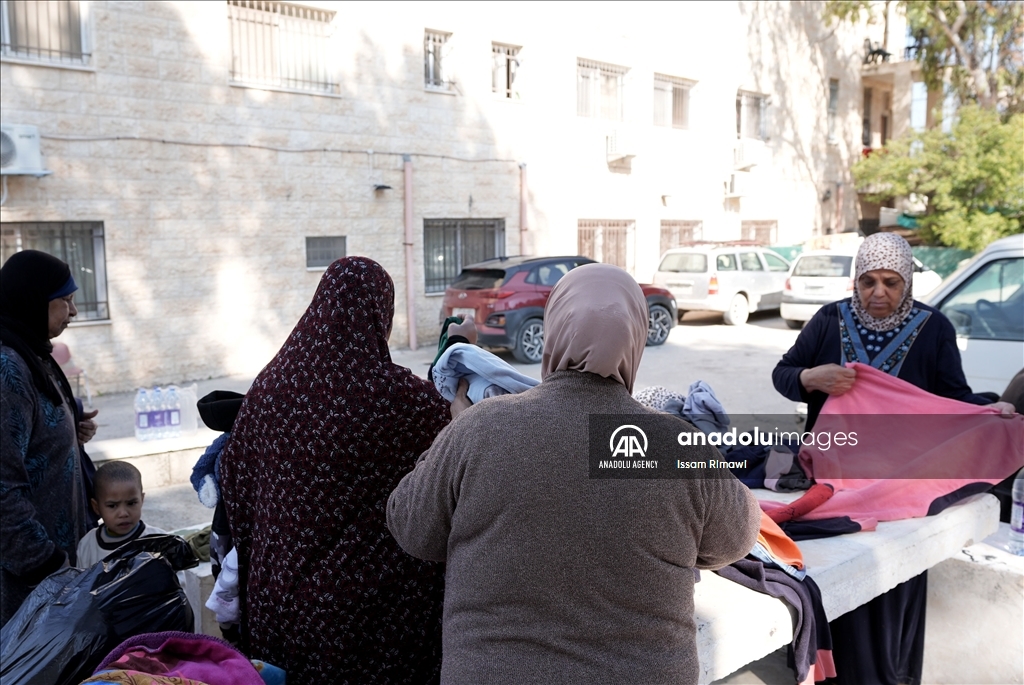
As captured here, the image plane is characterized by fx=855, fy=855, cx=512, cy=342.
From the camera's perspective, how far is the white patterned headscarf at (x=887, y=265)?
3.80 metres

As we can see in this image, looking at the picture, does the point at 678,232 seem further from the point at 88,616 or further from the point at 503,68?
the point at 88,616

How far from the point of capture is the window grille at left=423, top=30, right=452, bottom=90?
49.9 ft

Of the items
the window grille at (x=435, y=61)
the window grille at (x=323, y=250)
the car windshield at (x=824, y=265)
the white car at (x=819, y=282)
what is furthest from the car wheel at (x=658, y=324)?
the window grille at (x=323, y=250)

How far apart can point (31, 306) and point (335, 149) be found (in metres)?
11.1

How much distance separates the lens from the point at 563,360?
1.90 m

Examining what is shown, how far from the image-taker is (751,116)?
75.0 ft

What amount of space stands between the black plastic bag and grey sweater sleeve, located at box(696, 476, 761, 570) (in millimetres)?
1716

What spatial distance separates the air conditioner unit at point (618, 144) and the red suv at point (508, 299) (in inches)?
207

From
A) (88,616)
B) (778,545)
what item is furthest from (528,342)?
(88,616)

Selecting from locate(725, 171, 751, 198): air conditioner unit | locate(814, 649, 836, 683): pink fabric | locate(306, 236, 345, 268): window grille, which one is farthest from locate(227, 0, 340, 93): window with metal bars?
locate(814, 649, 836, 683): pink fabric

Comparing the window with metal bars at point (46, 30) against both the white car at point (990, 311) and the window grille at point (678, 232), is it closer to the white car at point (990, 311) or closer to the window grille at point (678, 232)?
the white car at point (990, 311)

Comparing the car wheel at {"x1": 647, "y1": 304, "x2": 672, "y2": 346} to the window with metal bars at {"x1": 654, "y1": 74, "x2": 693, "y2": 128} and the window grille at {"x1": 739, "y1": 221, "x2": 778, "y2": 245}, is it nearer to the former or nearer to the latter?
the window with metal bars at {"x1": 654, "y1": 74, "x2": 693, "y2": 128}

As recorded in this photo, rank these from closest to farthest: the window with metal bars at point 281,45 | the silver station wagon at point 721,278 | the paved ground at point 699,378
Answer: the paved ground at point 699,378
the window with metal bars at point 281,45
the silver station wagon at point 721,278

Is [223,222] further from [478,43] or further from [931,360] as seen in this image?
[931,360]
